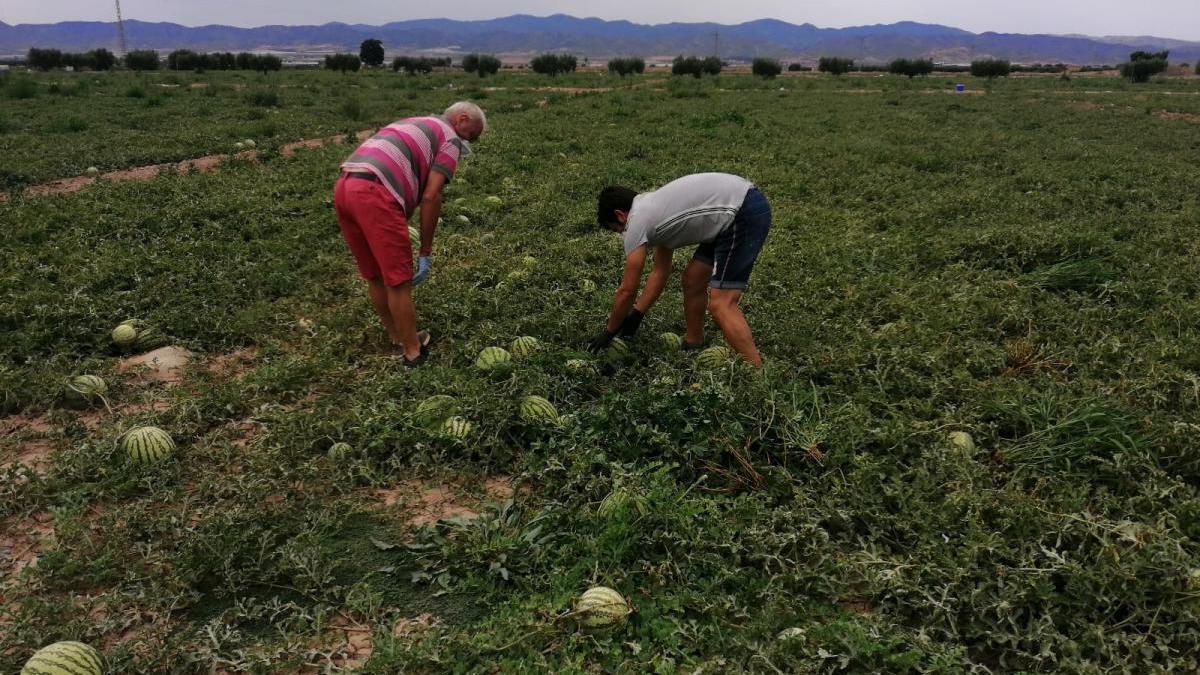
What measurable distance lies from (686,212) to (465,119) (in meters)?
1.77

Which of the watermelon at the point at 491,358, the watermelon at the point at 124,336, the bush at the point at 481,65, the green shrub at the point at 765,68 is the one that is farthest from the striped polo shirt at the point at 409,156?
the green shrub at the point at 765,68

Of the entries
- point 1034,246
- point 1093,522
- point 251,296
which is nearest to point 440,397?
point 251,296

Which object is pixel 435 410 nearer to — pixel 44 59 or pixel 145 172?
pixel 145 172

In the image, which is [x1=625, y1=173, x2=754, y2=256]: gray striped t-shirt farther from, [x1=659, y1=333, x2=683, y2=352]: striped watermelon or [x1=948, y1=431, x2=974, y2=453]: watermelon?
[x1=948, y1=431, x2=974, y2=453]: watermelon

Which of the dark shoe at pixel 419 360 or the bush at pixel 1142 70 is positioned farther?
the bush at pixel 1142 70

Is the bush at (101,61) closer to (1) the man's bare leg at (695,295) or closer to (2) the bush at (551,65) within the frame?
(2) the bush at (551,65)

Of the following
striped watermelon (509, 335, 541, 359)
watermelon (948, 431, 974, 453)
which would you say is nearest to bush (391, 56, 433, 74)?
striped watermelon (509, 335, 541, 359)

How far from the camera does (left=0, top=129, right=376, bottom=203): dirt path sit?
9.05 metres

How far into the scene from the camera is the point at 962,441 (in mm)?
3748

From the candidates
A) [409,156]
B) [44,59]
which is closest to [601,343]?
[409,156]

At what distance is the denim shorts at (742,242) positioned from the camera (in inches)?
185

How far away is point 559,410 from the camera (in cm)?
429

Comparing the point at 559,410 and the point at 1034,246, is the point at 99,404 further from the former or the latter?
the point at 1034,246

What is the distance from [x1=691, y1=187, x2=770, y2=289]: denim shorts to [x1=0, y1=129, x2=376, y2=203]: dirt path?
8.77 metres
